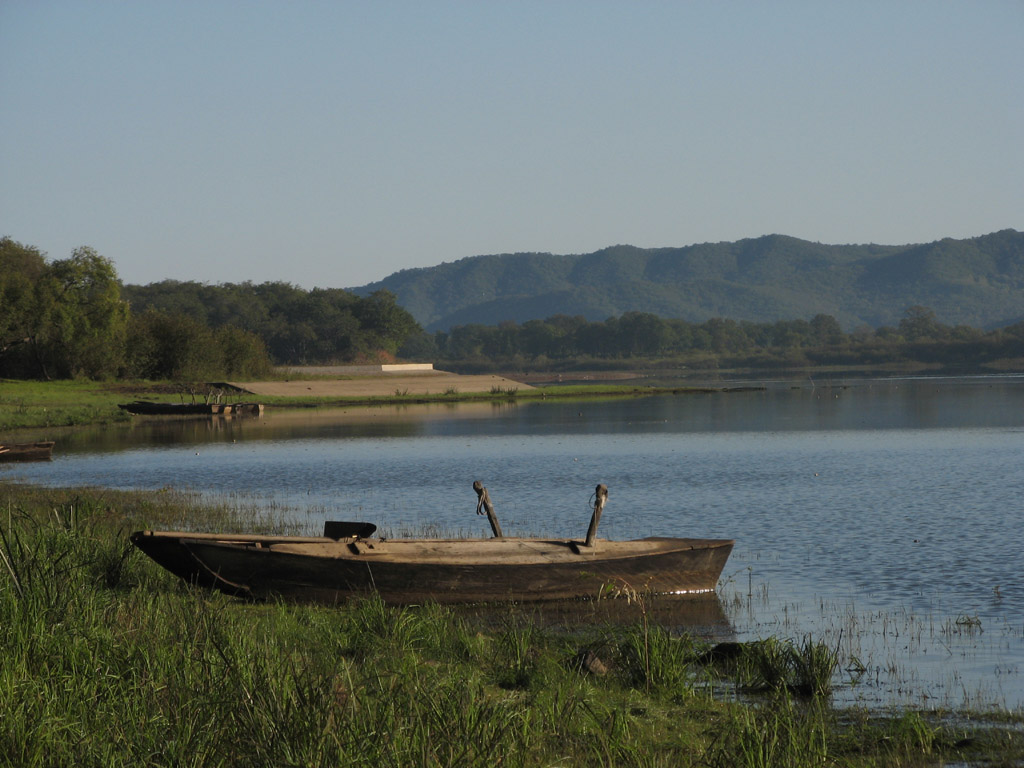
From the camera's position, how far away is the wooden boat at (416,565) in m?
14.2

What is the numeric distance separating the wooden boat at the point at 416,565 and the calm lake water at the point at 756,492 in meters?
1.36

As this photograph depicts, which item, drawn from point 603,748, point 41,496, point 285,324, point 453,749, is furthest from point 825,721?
point 285,324

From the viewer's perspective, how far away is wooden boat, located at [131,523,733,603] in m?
14.2

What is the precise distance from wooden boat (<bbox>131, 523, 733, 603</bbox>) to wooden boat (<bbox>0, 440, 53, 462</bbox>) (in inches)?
1106

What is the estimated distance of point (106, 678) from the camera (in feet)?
26.9

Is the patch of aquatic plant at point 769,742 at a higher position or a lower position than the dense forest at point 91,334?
lower

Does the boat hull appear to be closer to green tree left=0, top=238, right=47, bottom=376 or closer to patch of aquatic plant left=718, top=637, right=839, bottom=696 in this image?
patch of aquatic plant left=718, top=637, right=839, bottom=696

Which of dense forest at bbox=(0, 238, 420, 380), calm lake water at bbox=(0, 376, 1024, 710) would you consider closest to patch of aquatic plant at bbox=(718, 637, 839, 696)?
calm lake water at bbox=(0, 376, 1024, 710)

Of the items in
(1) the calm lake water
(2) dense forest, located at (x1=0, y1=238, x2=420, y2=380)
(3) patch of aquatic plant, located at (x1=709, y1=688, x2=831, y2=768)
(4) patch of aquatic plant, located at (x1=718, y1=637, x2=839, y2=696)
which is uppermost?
(2) dense forest, located at (x1=0, y1=238, x2=420, y2=380)

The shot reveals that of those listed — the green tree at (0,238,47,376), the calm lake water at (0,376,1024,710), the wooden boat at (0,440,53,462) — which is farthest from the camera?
the green tree at (0,238,47,376)

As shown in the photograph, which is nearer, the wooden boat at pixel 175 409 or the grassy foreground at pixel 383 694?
the grassy foreground at pixel 383 694

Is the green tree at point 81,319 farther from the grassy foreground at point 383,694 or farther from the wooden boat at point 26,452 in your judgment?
the grassy foreground at point 383,694

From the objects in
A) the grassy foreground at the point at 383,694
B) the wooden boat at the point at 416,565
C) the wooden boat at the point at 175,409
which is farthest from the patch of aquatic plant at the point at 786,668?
the wooden boat at the point at 175,409

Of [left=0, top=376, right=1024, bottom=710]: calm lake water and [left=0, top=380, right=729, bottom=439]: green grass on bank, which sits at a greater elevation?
[left=0, top=380, right=729, bottom=439]: green grass on bank
